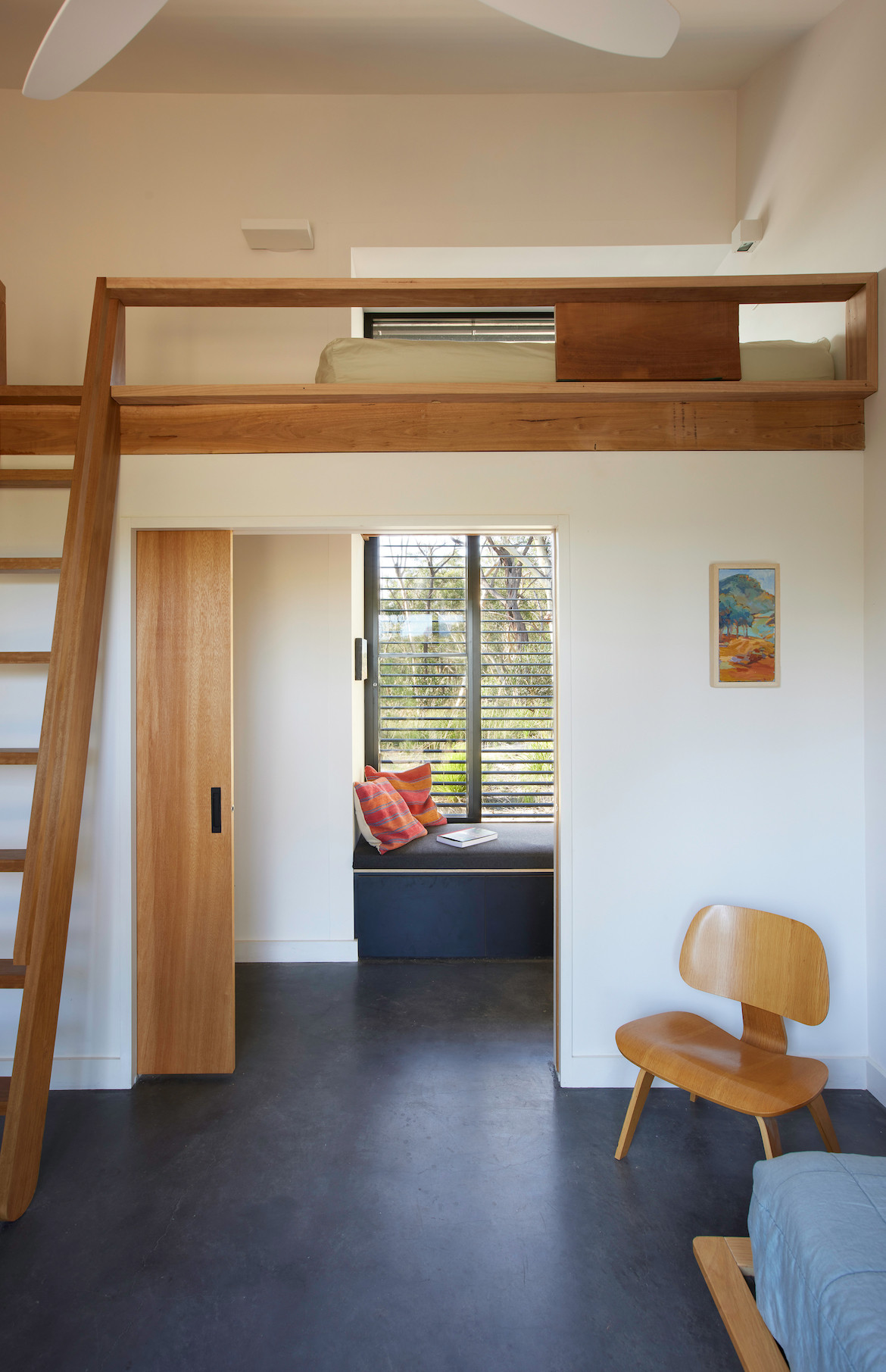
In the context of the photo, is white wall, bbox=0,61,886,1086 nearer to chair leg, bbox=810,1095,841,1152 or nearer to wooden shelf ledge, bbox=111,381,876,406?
wooden shelf ledge, bbox=111,381,876,406

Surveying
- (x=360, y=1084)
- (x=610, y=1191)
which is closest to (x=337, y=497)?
(x=360, y=1084)

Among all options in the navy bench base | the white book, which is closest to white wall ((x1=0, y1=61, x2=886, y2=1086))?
the navy bench base

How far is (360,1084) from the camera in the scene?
2660 mm

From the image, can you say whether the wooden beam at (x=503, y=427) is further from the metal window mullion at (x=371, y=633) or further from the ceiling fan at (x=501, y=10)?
the metal window mullion at (x=371, y=633)

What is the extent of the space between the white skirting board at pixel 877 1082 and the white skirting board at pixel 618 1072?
0.05 feet

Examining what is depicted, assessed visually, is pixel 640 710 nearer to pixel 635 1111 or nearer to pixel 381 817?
pixel 635 1111

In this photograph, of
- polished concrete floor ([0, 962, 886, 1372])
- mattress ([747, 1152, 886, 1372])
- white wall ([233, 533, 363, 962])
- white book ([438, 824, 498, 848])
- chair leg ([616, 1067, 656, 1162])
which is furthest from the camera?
white book ([438, 824, 498, 848])

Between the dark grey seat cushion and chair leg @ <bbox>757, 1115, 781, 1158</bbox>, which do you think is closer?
chair leg @ <bbox>757, 1115, 781, 1158</bbox>

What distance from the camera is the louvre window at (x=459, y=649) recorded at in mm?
4324

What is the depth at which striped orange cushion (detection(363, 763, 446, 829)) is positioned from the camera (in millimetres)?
4191

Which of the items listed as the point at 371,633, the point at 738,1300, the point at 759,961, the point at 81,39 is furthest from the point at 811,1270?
the point at 371,633

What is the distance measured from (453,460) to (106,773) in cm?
169

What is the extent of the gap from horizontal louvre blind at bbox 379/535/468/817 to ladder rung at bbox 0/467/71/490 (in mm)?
2067

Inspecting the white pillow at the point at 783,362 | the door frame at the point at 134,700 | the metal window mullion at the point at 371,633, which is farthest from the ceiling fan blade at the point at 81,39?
the metal window mullion at the point at 371,633
